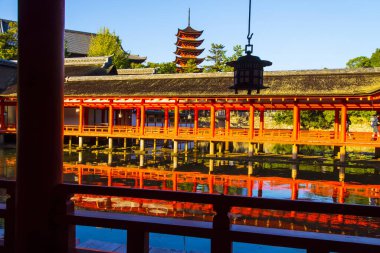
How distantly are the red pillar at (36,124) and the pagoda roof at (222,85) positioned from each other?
20.1 metres

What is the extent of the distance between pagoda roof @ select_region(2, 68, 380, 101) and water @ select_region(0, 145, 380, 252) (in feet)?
13.7

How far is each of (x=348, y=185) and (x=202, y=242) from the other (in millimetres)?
10216

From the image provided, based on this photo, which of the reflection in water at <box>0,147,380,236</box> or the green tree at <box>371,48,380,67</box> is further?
the green tree at <box>371,48,380,67</box>

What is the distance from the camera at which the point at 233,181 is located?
16.2 metres

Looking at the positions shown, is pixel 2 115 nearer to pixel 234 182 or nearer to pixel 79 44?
pixel 234 182

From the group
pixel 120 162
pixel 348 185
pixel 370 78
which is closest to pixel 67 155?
pixel 120 162

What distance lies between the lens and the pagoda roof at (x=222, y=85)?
21.7m

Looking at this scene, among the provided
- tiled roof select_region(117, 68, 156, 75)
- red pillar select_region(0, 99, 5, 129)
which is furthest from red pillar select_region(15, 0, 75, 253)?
tiled roof select_region(117, 68, 156, 75)

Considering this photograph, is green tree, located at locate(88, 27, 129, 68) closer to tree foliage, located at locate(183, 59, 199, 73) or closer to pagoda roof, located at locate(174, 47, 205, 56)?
tree foliage, located at locate(183, 59, 199, 73)

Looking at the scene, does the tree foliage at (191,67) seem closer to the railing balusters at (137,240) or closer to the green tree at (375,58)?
the green tree at (375,58)

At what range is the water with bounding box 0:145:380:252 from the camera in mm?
8680

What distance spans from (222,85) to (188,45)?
37378mm

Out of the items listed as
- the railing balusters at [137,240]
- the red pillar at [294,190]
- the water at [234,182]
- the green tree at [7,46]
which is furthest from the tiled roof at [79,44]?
the railing balusters at [137,240]

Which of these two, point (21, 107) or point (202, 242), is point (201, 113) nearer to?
point (202, 242)
